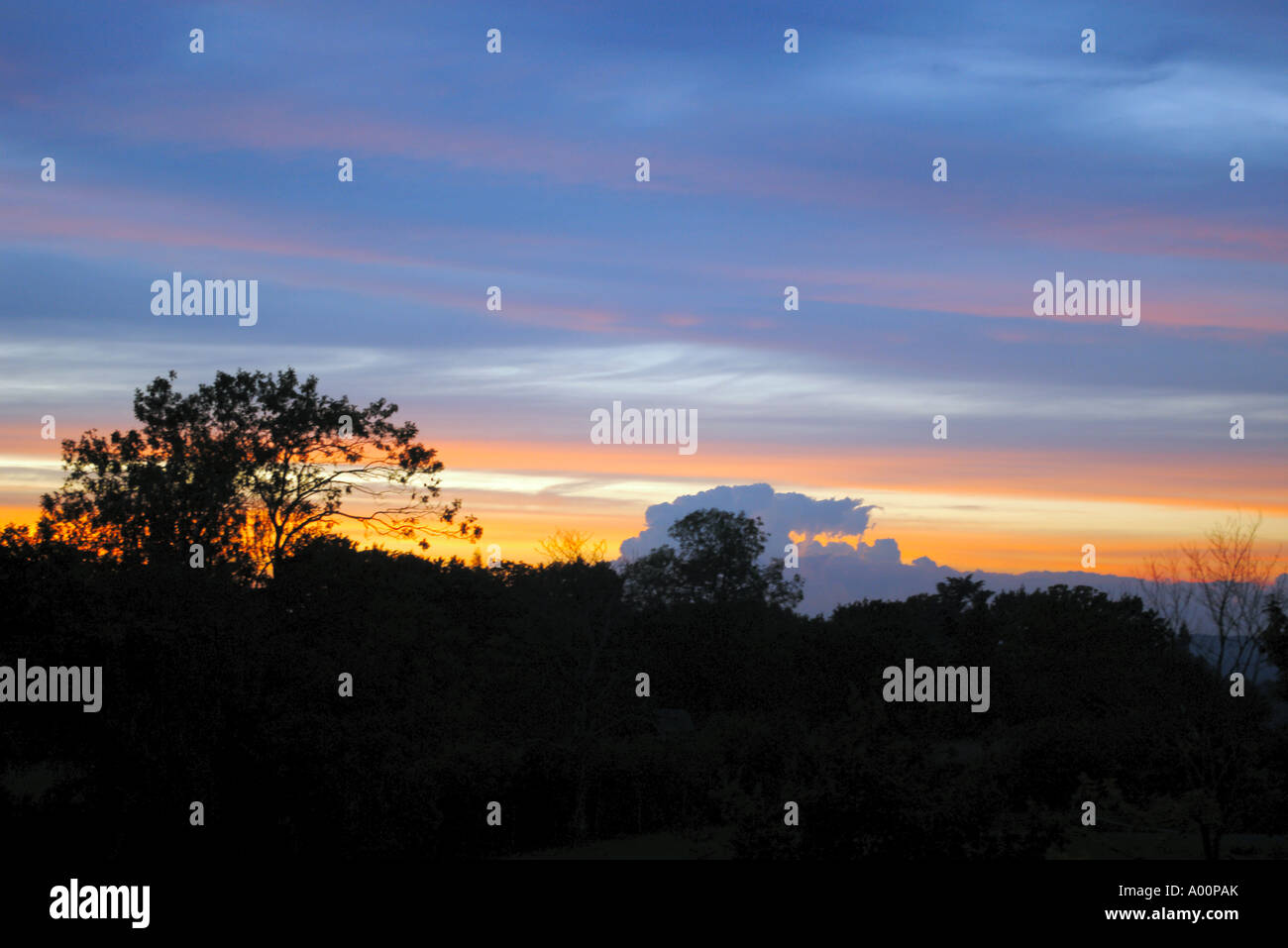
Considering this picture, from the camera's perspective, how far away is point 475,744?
32188mm

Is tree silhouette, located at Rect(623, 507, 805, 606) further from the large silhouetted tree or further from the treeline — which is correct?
the large silhouetted tree

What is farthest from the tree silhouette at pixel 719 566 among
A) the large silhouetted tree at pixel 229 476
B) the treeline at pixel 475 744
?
the large silhouetted tree at pixel 229 476

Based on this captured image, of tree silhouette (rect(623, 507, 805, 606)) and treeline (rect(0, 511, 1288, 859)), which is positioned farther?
tree silhouette (rect(623, 507, 805, 606))

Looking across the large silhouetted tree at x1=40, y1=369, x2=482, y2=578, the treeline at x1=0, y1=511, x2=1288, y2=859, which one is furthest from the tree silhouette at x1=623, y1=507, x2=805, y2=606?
the large silhouetted tree at x1=40, y1=369, x2=482, y2=578

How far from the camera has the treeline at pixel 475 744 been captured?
13.4 meters

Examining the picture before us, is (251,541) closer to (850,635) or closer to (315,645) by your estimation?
(315,645)

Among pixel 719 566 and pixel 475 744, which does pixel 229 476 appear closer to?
pixel 475 744

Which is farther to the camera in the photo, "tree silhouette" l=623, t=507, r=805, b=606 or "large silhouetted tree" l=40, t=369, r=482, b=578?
"tree silhouette" l=623, t=507, r=805, b=606

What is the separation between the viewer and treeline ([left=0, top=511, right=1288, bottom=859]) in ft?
44.0

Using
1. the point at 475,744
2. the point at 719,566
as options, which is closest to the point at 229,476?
the point at 475,744
